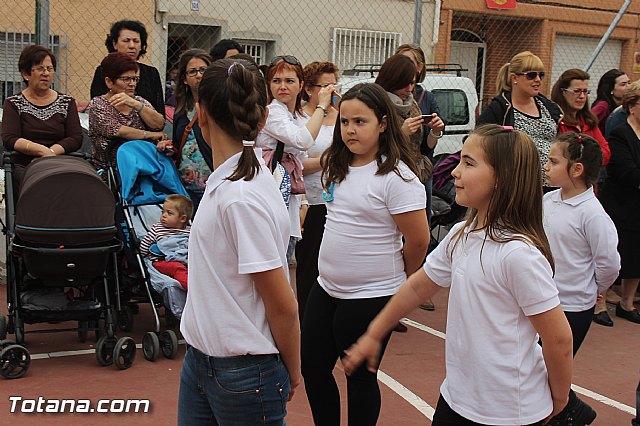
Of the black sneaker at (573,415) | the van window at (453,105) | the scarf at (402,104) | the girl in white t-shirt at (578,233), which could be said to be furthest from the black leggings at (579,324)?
the van window at (453,105)

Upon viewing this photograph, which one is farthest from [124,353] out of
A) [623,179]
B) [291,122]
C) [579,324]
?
[623,179]

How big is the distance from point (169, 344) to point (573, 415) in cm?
302

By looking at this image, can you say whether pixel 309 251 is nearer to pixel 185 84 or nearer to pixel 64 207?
pixel 64 207

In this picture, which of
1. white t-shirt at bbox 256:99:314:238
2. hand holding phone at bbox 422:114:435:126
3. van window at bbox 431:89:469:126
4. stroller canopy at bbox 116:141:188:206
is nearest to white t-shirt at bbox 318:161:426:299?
white t-shirt at bbox 256:99:314:238

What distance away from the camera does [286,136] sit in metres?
5.34

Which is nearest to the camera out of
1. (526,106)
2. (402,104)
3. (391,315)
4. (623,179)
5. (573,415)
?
(391,315)

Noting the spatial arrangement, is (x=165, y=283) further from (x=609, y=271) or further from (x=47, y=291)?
(x=609, y=271)

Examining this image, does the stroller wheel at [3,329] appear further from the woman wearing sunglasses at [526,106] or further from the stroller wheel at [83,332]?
the woman wearing sunglasses at [526,106]

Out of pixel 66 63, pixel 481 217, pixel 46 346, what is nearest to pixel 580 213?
pixel 481 217

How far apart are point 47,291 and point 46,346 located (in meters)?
0.47

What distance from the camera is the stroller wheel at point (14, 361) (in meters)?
5.11

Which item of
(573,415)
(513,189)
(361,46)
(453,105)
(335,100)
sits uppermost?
(361,46)

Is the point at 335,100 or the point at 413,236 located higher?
the point at 335,100

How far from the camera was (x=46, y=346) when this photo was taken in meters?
5.89
